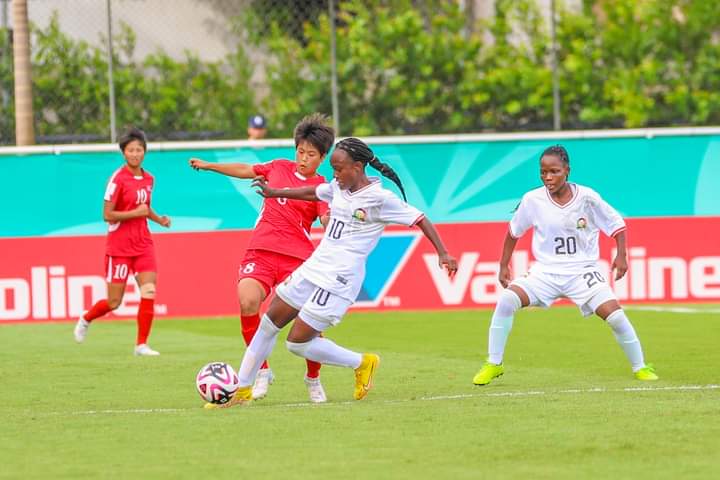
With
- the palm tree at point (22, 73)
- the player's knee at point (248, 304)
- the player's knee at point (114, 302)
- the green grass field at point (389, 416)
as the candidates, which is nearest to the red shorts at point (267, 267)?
the player's knee at point (248, 304)

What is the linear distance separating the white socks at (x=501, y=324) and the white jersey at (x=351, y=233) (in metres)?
1.58

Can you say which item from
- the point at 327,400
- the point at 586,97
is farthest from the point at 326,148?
the point at 586,97

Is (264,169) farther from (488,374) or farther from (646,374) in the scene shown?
(646,374)

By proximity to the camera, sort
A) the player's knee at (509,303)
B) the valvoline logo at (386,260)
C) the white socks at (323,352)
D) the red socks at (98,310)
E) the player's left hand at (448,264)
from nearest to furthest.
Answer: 1. the player's left hand at (448,264)
2. the white socks at (323,352)
3. the player's knee at (509,303)
4. the red socks at (98,310)
5. the valvoline logo at (386,260)

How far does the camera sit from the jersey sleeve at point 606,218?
11.5m

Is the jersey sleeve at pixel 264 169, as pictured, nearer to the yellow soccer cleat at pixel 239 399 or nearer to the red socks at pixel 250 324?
the red socks at pixel 250 324

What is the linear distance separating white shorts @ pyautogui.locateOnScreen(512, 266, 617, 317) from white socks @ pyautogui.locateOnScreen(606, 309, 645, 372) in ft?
0.47

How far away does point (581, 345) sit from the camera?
14.5m

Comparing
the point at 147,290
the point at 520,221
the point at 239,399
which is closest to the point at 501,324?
the point at 520,221

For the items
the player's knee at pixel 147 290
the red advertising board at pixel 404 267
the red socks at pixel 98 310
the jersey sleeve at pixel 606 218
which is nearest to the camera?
the jersey sleeve at pixel 606 218

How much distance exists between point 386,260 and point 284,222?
7.79 metres

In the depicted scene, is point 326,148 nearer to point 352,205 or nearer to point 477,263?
point 352,205

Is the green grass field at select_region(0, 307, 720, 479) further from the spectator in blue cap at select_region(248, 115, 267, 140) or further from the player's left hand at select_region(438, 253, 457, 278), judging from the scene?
the spectator in blue cap at select_region(248, 115, 267, 140)

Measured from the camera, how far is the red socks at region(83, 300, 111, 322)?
15.1 metres
